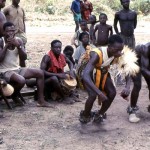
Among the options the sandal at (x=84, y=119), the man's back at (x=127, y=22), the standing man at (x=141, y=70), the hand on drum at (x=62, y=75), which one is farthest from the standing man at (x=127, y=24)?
the sandal at (x=84, y=119)

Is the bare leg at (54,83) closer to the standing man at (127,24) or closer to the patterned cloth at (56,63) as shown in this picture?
the patterned cloth at (56,63)

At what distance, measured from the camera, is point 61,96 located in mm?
6984

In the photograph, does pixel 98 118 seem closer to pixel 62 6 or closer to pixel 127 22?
pixel 127 22

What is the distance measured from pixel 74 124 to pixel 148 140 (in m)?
1.13

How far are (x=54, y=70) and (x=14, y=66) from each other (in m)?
0.73

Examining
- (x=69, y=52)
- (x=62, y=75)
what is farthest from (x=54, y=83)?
(x=69, y=52)

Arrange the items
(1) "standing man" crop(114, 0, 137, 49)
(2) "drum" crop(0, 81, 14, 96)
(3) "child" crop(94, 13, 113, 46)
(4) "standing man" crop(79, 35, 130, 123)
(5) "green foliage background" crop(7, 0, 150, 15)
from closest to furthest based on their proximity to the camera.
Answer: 1. (4) "standing man" crop(79, 35, 130, 123)
2. (2) "drum" crop(0, 81, 14, 96)
3. (1) "standing man" crop(114, 0, 137, 49)
4. (3) "child" crop(94, 13, 113, 46)
5. (5) "green foliage background" crop(7, 0, 150, 15)

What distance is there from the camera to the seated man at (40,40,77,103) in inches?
268

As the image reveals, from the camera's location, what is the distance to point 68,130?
5.56 metres

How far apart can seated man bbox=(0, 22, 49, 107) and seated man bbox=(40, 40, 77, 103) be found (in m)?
0.23

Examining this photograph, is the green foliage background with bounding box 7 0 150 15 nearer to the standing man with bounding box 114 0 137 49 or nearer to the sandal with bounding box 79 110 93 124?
the standing man with bounding box 114 0 137 49

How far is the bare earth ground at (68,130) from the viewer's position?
5025 millimetres

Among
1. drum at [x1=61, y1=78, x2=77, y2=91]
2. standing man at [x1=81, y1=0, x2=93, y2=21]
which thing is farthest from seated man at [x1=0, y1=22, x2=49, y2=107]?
standing man at [x1=81, y1=0, x2=93, y2=21]

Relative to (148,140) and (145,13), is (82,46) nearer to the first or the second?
(148,140)
